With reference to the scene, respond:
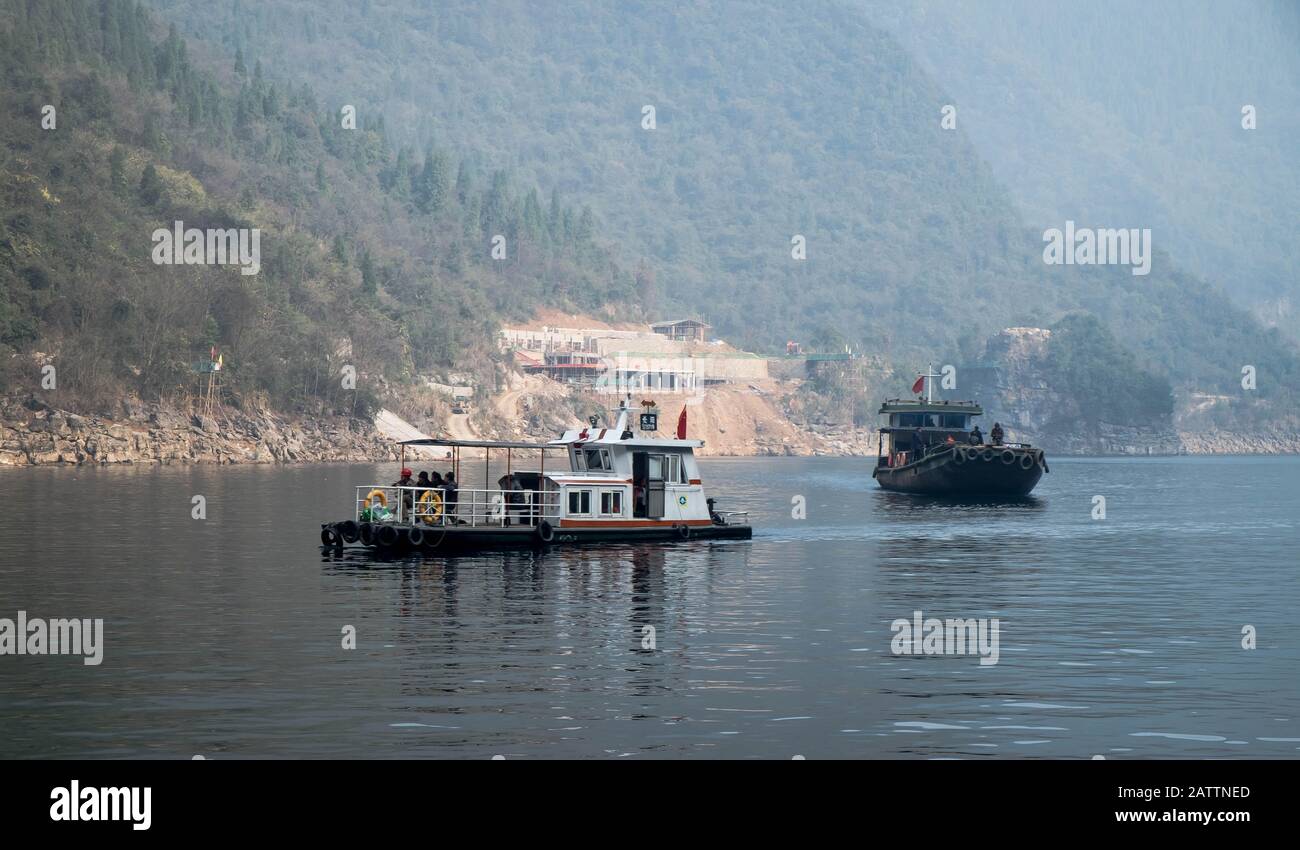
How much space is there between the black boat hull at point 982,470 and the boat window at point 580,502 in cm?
5825

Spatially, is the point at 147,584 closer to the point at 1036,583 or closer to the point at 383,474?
the point at 1036,583

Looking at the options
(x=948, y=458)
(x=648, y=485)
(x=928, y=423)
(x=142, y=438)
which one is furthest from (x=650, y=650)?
(x=142, y=438)

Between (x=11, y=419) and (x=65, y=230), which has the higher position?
(x=65, y=230)

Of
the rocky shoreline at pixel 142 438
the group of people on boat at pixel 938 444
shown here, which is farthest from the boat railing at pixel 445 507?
the rocky shoreline at pixel 142 438

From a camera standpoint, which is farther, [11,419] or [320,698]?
[11,419]

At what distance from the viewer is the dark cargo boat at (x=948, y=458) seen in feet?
397

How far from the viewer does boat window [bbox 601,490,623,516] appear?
227ft

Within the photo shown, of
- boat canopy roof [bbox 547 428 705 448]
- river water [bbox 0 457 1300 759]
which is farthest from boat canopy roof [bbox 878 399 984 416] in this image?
boat canopy roof [bbox 547 428 705 448]

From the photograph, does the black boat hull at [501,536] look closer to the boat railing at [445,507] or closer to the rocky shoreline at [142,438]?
the boat railing at [445,507]

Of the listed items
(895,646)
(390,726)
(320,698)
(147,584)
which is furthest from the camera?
(147,584)

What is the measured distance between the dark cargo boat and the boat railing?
59.4m
